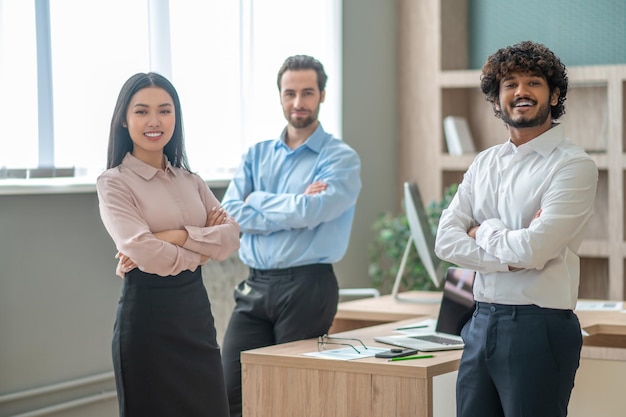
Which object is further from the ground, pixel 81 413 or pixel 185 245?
pixel 185 245

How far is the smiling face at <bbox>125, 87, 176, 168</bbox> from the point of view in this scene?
9.54 ft

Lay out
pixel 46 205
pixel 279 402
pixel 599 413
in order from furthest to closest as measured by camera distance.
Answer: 1. pixel 46 205
2. pixel 599 413
3. pixel 279 402

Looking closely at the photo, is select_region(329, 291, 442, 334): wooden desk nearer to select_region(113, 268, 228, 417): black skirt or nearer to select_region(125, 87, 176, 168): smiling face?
select_region(113, 268, 228, 417): black skirt

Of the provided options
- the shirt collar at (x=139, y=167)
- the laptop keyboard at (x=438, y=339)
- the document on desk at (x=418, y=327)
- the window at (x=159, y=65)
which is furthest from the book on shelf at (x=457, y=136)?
the shirt collar at (x=139, y=167)

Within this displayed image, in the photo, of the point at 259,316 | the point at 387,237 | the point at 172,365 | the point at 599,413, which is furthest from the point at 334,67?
the point at 172,365

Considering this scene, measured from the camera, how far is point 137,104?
292 cm

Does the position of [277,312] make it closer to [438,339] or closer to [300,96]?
[438,339]

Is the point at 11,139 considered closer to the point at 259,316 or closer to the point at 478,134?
the point at 259,316

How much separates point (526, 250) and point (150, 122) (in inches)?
46.1

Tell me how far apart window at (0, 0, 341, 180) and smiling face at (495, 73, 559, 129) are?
6.61ft

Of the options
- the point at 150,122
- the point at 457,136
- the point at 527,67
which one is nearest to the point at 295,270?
the point at 150,122

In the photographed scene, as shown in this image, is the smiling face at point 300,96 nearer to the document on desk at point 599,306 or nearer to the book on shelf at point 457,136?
the document on desk at point 599,306

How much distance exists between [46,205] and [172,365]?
4.39 feet

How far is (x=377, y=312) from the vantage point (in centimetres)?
430
